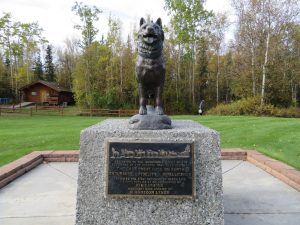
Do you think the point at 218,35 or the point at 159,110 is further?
the point at 218,35

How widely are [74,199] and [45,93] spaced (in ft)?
155

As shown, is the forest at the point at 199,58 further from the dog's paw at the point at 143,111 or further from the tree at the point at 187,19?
the dog's paw at the point at 143,111

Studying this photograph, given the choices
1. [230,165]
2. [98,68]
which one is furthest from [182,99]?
[230,165]

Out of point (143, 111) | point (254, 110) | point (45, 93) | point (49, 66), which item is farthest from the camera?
point (49, 66)

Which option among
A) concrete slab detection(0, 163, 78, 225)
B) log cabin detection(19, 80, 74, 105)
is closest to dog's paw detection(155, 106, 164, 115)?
concrete slab detection(0, 163, 78, 225)

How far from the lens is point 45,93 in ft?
163

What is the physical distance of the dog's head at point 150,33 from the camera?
3898 millimetres

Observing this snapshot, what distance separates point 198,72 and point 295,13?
51.8 ft

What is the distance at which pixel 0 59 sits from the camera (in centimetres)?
5688

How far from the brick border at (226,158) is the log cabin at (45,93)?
138ft

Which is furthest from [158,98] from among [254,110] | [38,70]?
[38,70]

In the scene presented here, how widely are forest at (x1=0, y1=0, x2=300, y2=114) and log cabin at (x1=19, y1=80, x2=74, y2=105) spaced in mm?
10993

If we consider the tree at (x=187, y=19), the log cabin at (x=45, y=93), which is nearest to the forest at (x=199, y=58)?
the tree at (x=187, y=19)

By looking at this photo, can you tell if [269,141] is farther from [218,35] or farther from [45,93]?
[45,93]
